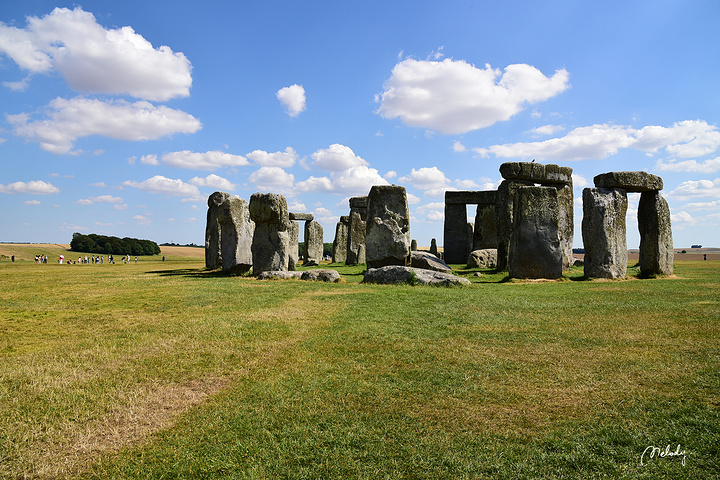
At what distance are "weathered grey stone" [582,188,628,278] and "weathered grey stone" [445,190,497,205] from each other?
35.3 feet

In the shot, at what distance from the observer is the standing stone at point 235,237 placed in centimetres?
1459

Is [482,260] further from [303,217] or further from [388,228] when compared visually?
[303,217]

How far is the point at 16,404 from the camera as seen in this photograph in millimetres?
3223

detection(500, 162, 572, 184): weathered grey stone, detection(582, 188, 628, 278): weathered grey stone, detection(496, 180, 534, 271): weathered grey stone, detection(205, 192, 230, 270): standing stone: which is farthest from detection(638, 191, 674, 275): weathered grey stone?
detection(205, 192, 230, 270): standing stone

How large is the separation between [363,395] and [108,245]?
55016mm

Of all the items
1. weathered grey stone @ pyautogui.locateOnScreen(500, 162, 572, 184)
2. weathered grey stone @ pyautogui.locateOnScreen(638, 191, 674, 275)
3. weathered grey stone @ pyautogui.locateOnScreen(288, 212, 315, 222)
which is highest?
weathered grey stone @ pyautogui.locateOnScreen(500, 162, 572, 184)

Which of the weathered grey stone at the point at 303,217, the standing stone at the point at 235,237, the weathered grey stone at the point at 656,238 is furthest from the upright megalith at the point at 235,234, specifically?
the weathered grey stone at the point at 656,238

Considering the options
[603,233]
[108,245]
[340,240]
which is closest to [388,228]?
[603,233]

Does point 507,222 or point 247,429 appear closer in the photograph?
point 247,429

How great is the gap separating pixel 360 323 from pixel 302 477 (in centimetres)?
369

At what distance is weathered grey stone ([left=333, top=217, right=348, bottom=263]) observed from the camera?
24.8 metres

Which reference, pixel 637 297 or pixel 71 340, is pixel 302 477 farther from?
pixel 637 297

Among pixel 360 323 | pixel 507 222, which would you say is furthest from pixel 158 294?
pixel 507 222

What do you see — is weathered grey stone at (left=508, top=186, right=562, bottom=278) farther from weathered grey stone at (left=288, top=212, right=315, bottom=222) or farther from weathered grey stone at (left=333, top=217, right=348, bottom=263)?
weathered grey stone at (left=288, top=212, right=315, bottom=222)
